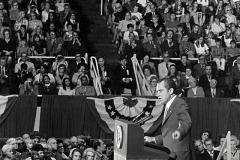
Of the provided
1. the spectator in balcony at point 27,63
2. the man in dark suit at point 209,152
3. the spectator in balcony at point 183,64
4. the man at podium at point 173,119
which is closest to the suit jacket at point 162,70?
the spectator in balcony at point 183,64

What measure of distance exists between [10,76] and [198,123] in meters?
4.62

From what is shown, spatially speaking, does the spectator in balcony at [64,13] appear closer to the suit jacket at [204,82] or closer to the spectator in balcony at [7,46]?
the spectator in balcony at [7,46]

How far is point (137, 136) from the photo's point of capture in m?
7.45

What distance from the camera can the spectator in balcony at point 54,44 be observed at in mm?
19109

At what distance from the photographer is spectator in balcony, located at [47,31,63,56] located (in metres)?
19.1

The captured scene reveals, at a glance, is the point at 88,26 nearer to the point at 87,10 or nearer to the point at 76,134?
the point at 87,10

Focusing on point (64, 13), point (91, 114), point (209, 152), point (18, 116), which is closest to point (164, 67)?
point (91, 114)

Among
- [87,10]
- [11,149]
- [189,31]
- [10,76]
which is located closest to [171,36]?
[189,31]

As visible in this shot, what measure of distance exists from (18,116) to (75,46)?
3818mm

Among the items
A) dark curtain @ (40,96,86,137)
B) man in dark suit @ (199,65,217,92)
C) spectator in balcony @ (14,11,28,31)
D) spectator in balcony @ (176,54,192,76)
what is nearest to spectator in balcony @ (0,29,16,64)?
spectator in balcony @ (14,11,28,31)

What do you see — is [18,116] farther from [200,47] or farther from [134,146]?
[134,146]

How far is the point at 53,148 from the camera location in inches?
561

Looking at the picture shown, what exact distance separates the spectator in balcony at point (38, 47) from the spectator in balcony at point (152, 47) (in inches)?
110

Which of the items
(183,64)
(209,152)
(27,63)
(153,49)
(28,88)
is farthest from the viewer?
(153,49)
